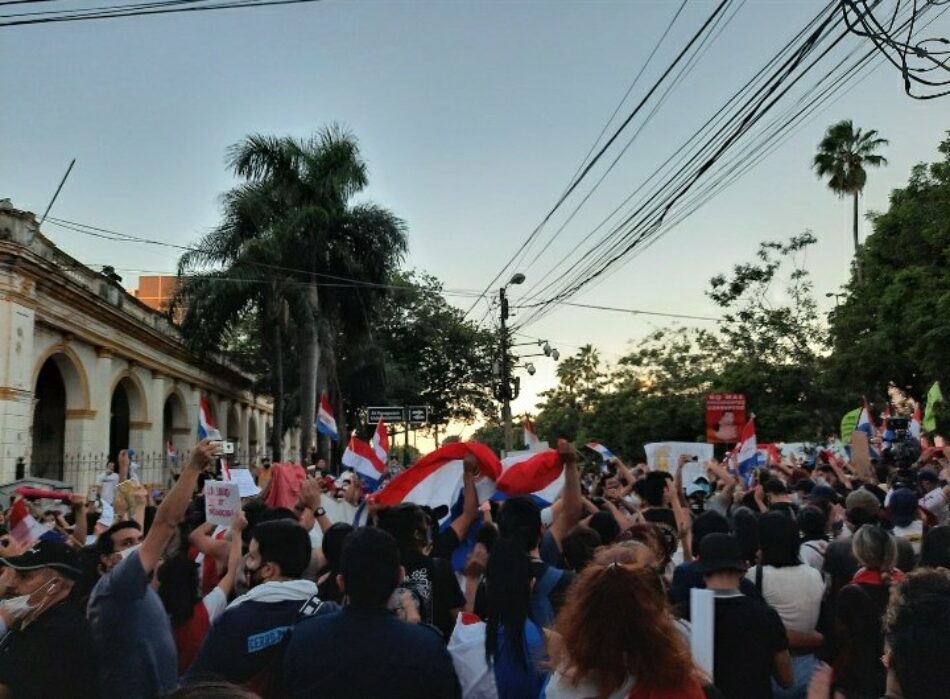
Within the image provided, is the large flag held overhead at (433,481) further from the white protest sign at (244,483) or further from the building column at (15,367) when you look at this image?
the building column at (15,367)

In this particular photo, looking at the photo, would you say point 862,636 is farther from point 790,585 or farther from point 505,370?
point 505,370

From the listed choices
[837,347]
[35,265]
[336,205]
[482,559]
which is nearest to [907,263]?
[837,347]

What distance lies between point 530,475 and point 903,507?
2702mm

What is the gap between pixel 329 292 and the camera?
96.8 feet

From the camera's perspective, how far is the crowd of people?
251cm

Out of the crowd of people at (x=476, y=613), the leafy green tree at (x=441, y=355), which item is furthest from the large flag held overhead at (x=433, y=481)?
the leafy green tree at (x=441, y=355)

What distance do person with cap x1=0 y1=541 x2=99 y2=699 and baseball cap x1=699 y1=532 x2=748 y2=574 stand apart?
264cm

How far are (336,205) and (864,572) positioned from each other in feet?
84.6

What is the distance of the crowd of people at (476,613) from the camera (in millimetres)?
2512

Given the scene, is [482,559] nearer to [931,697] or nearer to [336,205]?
[931,697]

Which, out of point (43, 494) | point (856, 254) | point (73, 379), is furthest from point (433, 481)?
point (856, 254)

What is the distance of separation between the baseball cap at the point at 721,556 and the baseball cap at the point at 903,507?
2.84 m

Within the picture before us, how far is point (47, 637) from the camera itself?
3312mm

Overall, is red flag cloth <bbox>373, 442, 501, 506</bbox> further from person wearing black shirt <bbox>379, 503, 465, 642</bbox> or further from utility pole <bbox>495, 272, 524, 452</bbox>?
utility pole <bbox>495, 272, 524, 452</bbox>
